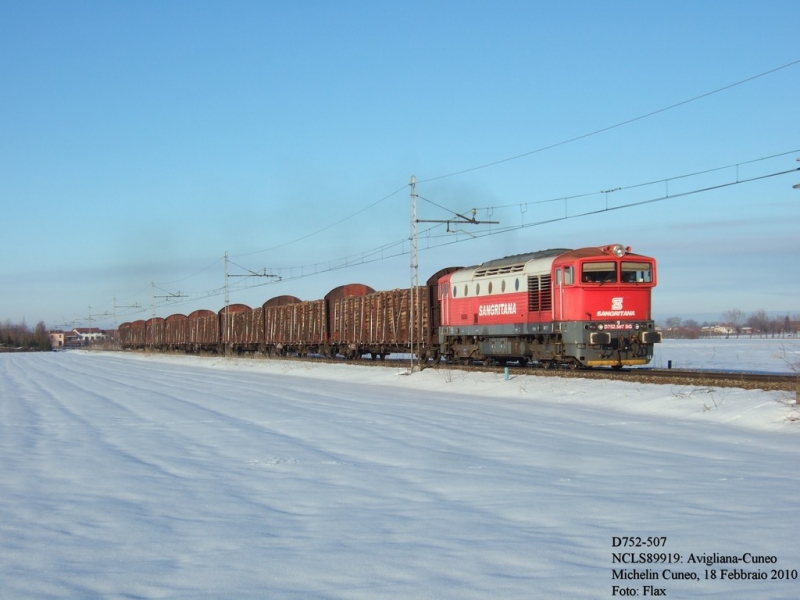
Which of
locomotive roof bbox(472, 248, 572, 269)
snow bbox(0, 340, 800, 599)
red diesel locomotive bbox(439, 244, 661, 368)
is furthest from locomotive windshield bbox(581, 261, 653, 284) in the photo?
snow bbox(0, 340, 800, 599)

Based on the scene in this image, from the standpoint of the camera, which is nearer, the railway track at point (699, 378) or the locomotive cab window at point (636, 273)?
the railway track at point (699, 378)

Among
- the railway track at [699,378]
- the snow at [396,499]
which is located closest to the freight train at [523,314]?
the railway track at [699,378]

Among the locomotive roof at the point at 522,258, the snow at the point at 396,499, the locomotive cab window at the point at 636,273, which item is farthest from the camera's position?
the locomotive roof at the point at 522,258

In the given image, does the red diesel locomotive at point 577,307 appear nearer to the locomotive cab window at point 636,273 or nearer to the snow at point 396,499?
the locomotive cab window at point 636,273

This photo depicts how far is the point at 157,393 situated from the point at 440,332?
13.0 m

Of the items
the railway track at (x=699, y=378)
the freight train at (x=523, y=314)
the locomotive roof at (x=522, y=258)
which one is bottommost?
the railway track at (x=699, y=378)

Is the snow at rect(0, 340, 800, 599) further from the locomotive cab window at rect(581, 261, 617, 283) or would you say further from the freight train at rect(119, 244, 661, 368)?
the locomotive cab window at rect(581, 261, 617, 283)

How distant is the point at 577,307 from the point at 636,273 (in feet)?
7.84

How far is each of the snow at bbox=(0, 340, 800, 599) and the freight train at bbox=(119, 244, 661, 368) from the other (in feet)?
20.2

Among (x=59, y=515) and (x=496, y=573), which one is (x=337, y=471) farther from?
(x=496, y=573)

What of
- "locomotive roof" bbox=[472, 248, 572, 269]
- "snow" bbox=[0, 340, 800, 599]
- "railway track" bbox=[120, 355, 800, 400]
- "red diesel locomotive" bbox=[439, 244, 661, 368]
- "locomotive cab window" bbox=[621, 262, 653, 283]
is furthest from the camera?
"locomotive roof" bbox=[472, 248, 572, 269]

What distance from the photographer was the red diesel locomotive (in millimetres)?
25156

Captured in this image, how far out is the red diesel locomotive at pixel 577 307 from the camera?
25156 millimetres

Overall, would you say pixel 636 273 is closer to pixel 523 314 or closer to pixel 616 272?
pixel 616 272
